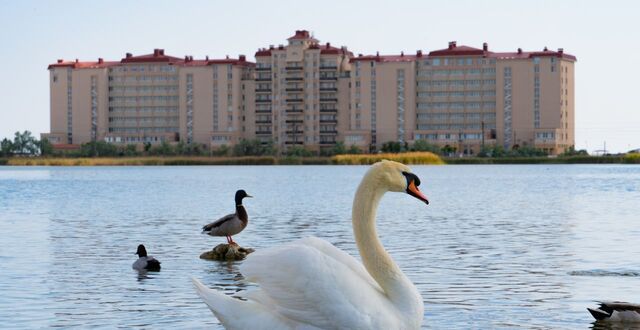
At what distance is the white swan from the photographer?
26.2 feet

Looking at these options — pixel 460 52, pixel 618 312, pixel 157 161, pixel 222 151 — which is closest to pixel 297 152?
pixel 222 151

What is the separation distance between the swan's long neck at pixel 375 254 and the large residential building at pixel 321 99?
160 meters

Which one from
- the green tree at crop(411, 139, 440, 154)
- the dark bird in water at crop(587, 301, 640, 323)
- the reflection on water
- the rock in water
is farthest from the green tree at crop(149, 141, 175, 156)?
the dark bird in water at crop(587, 301, 640, 323)

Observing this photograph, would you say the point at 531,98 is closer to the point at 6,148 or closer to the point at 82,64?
the point at 82,64

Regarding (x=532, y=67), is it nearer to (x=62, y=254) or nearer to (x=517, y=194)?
(x=517, y=194)

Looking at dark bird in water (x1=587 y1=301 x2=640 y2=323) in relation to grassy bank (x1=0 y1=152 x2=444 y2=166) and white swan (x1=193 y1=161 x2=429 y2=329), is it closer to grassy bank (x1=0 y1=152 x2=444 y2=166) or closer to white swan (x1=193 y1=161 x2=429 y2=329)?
white swan (x1=193 y1=161 x2=429 y2=329)

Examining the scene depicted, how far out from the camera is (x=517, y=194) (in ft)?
172

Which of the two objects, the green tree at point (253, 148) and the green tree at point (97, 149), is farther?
the green tree at point (97, 149)

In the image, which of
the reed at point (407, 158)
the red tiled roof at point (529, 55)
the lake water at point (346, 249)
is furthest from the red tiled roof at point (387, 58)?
the lake water at point (346, 249)

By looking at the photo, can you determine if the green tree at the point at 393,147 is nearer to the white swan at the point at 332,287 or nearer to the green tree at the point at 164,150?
the green tree at the point at 164,150

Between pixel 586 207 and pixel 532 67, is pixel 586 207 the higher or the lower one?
the lower one

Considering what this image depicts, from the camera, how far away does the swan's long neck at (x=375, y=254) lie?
8.41 meters

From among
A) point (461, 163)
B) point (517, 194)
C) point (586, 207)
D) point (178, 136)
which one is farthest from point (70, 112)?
point (586, 207)

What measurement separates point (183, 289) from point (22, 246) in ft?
29.2
